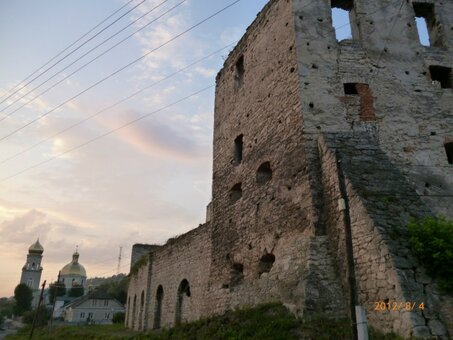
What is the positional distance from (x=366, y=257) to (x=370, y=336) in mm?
1329

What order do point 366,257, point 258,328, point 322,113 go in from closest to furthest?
point 366,257, point 258,328, point 322,113

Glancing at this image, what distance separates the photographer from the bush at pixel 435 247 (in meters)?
6.14

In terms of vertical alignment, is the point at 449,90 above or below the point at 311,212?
above

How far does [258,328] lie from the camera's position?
24.4 feet

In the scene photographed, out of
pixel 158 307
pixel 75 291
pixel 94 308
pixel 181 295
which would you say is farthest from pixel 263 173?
pixel 75 291

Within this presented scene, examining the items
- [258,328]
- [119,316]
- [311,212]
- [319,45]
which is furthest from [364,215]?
[119,316]

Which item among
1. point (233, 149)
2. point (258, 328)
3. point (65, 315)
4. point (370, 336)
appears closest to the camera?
point (370, 336)

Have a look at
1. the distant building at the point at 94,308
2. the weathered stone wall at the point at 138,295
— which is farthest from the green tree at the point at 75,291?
the weathered stone wall at the point at 138,295

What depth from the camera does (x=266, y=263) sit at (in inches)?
392

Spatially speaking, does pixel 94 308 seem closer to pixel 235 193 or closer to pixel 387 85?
pixel 235 193

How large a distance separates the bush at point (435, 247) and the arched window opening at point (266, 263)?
393 centimetres

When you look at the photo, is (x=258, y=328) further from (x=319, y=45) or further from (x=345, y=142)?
(x=319, y=45)

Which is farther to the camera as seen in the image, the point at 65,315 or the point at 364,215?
the point at 65,315

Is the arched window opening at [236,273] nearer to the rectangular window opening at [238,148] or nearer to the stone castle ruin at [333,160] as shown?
the stone castle ruin at [333,160]
